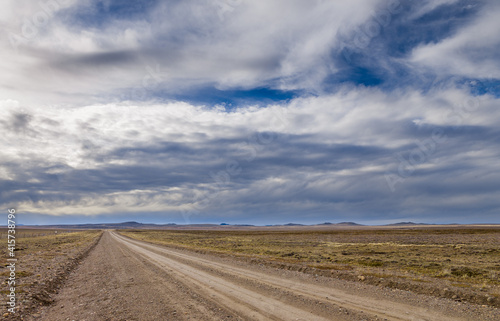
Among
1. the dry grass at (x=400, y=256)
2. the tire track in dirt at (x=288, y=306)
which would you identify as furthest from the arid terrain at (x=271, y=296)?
the dry grass at (x=400, y=256)

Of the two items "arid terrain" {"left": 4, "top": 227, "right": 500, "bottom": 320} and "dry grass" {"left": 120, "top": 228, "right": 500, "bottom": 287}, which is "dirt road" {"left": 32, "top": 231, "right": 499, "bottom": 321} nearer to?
"arid terrain" {"left": 4, "top": 227, "right": 500, "bottom": 320}

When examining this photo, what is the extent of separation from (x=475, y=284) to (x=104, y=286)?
19285 mm

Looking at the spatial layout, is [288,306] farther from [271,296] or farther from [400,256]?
[400,256]

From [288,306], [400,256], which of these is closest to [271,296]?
[288,306]

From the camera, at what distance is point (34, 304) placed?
1312 centimetres

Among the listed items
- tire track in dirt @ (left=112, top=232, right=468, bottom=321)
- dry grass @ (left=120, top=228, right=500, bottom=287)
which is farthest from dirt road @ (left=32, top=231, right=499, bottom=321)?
dry grass @ (left=120, top=228, right=500, bottom=287)

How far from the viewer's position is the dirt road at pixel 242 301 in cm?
1074

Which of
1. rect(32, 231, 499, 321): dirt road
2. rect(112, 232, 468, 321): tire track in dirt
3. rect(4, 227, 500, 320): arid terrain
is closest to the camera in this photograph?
rect(112, 232, 468, 321): tire track in dirt

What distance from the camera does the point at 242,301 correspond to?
496 inches

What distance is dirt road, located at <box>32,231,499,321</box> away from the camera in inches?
423

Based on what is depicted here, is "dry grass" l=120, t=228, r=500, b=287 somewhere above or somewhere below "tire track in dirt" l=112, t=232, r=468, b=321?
below

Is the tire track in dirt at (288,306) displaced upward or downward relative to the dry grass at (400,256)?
upward

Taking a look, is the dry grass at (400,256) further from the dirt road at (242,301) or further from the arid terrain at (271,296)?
the dirt road at (242,301)

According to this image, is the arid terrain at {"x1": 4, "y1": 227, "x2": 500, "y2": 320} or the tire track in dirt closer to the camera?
the tire track in dirt
